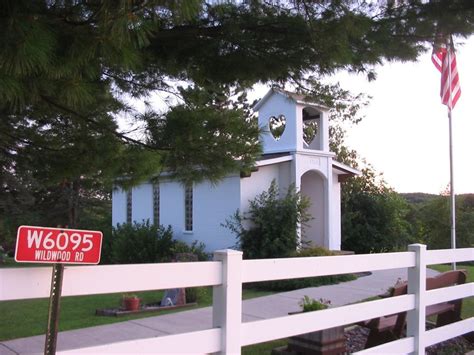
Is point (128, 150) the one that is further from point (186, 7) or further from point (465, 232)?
point (465, 232)

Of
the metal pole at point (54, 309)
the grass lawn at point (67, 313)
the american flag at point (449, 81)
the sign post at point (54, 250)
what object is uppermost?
the american flag at point (449, 81)

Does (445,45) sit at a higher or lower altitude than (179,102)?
higher

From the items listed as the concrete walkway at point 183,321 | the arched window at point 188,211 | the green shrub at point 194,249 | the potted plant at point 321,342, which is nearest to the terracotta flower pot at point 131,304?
the concrete walkway at point 183,321

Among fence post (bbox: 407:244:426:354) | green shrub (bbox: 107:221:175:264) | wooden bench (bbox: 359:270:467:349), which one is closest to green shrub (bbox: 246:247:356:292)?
green shrub (bbox: 107:221:175:264)

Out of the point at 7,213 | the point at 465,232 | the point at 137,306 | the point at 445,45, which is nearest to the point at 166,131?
the point at 445,45

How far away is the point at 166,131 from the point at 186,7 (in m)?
2.93

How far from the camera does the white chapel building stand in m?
18.0

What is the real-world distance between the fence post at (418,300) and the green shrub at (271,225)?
31.4 ft

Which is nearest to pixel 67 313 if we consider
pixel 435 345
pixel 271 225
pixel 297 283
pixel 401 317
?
pixel 297 283

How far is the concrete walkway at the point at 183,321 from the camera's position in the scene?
766 centimetres

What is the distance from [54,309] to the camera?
2902 millimetres

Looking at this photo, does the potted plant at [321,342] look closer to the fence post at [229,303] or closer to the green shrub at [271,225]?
the fence post at [229,303]

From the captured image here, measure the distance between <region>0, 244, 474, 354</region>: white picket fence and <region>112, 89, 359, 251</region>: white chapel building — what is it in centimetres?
1125

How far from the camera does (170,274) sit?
12.4ft
